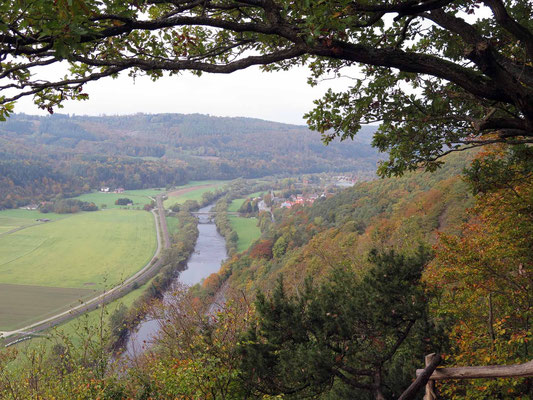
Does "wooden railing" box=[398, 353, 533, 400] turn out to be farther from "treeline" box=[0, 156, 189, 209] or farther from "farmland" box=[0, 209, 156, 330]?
"treeline" box=[0, 156, 189, 209]

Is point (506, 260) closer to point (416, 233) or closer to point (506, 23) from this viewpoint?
point (506, 23)

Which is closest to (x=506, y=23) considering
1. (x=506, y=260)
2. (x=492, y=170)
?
(x=492, y=170)

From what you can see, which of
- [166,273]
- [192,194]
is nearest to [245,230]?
[166,273]

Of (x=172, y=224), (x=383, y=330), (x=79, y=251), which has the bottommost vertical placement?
(x=79, y=251)

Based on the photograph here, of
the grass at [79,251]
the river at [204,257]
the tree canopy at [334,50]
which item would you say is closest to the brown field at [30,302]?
the grass at [79,251]

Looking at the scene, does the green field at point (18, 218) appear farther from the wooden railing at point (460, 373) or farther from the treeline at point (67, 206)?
the wooden railing at point (460, 373)

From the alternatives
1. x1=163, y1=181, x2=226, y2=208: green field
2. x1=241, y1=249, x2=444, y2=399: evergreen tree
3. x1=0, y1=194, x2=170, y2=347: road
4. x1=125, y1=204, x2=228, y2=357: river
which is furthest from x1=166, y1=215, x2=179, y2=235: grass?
x1=241, y1=249, x2=444, y2=399: evergreen tree

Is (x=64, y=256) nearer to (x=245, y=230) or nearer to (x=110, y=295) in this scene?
(x=110, y=295)
